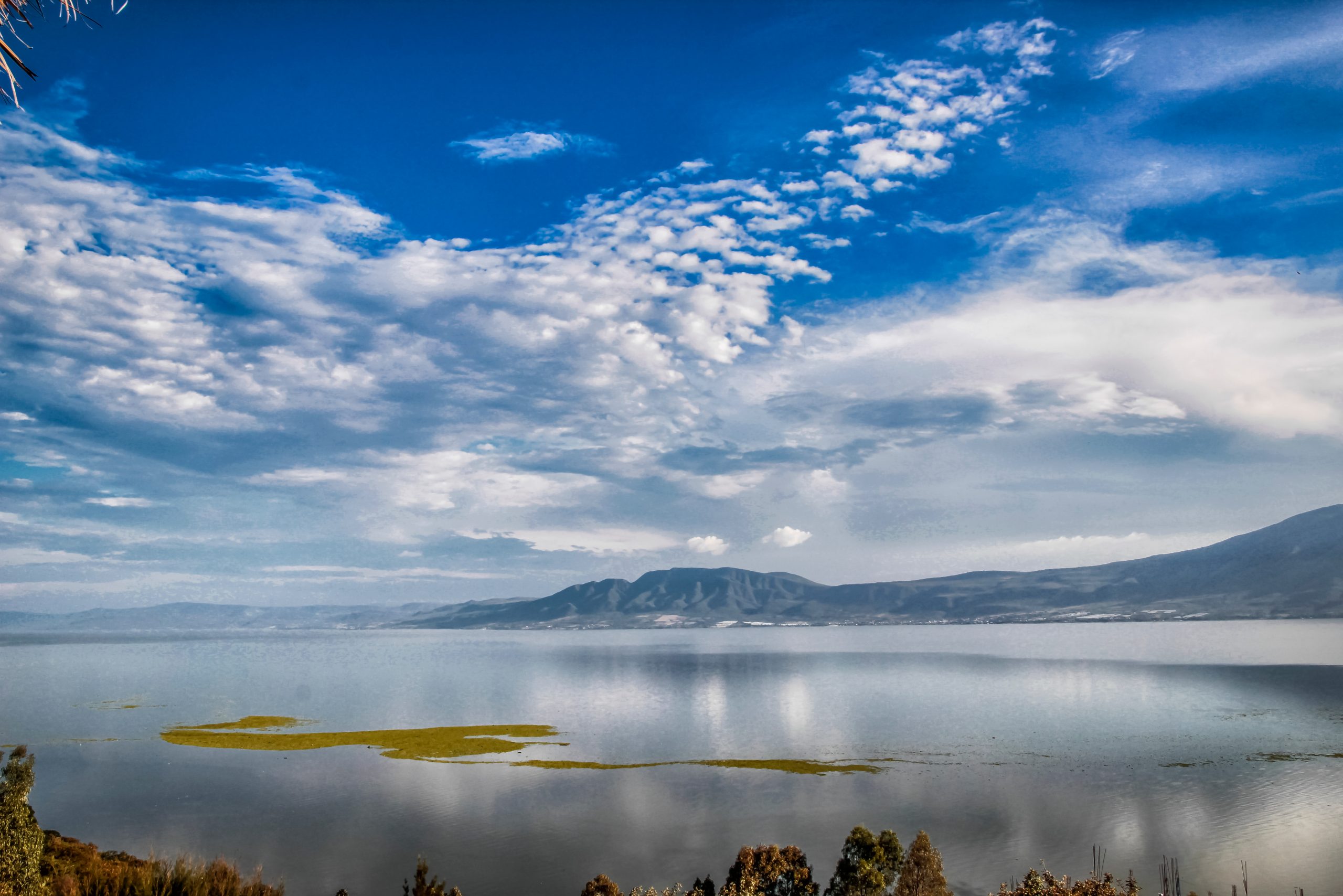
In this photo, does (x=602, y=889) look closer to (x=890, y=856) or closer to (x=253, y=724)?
(x=890, y=856)

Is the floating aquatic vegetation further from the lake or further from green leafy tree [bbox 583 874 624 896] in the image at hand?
green leafy tree [bbox 583 874 624 896]

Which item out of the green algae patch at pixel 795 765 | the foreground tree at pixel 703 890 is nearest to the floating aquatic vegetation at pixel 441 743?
the green algae patch at pixel 795 765

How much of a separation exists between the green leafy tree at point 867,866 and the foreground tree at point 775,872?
4.14ft

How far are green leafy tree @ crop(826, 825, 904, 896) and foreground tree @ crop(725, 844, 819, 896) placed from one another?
126 cm

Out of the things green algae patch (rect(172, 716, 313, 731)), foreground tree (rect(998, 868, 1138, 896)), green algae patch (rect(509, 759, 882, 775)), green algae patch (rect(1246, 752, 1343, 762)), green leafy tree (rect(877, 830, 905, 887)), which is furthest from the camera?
green algae patch (rect(172, 716, 313, 731))

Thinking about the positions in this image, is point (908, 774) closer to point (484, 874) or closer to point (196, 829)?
point (484, 874)

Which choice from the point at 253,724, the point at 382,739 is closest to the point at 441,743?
the point at 382,739

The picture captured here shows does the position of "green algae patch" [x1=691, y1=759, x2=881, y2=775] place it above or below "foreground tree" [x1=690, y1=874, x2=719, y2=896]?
below

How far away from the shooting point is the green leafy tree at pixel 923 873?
33250mm

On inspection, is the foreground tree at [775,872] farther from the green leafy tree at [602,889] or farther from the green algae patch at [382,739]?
the green algae patch at [382,739]

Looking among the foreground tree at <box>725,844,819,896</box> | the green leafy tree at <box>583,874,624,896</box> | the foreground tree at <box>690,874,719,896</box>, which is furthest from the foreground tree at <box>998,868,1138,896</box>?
the green leafy tree at <box>583,874,624,896</box>

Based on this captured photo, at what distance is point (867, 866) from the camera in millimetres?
35406

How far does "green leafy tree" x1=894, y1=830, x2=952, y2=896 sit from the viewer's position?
109ft

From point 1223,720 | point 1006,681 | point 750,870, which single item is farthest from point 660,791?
point 1006,681
